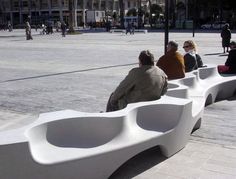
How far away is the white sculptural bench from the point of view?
4027 mm

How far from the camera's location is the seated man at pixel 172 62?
297 inches

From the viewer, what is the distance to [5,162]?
396 centimetres

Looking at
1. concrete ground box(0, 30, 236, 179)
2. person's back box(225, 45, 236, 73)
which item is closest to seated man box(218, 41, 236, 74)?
person's back box(225, 45, 236, 73)

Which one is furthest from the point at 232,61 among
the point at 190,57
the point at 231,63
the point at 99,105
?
the point at 99,105

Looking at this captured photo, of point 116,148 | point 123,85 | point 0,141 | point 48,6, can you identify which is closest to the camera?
point 0,141

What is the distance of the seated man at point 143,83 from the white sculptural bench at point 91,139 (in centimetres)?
20

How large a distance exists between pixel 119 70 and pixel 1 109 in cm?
577

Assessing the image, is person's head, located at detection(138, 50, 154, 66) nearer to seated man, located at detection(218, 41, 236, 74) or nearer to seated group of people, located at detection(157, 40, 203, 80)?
seated group of people, located at detection(157, 40, 203, 80)

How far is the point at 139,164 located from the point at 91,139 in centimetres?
85

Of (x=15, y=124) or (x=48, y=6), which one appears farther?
(x=48, y=6)

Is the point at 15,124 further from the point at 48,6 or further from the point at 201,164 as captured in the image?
the point at 48,6

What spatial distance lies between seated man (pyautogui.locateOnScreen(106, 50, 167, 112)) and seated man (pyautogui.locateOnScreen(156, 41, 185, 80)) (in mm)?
1807

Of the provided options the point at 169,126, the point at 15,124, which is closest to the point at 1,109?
the point at 15,124

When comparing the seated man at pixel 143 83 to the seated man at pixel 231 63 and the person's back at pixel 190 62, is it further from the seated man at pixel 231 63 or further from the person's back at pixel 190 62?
the seated man at pixel 231 63
